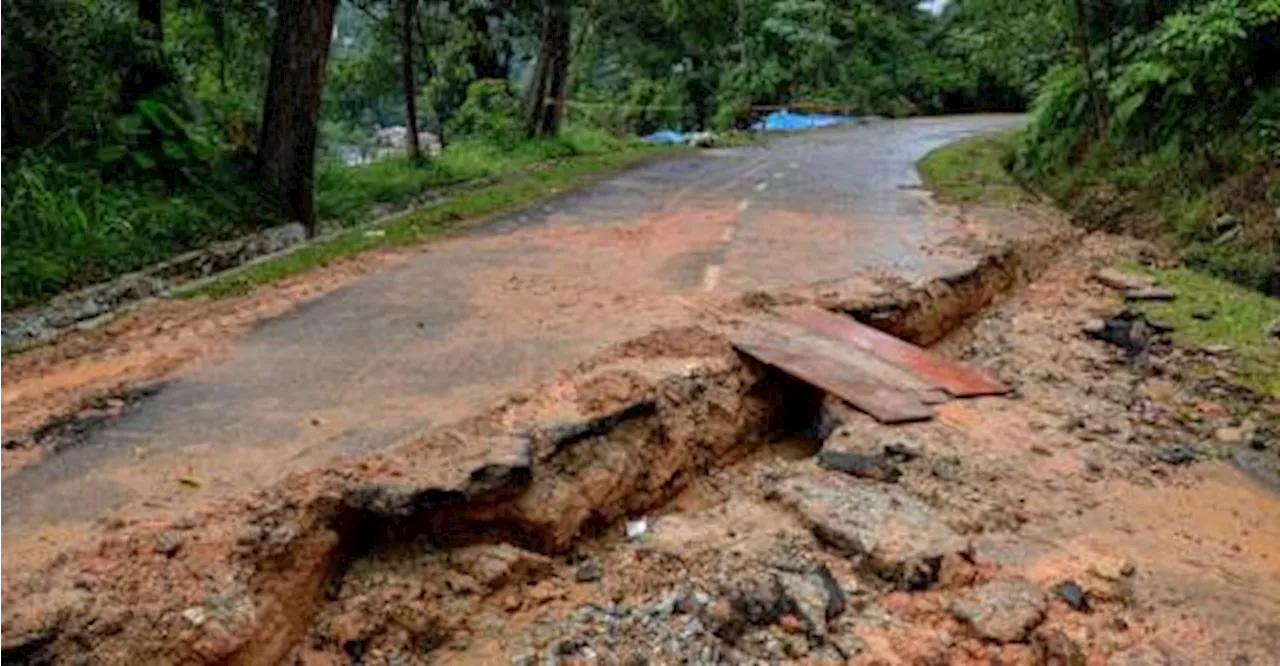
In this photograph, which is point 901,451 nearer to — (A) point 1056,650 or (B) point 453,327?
(A) point 1056,650

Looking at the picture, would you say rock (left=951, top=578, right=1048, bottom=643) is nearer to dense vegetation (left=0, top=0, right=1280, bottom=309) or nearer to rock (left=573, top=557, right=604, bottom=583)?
rock (left=573, top=557, right=604, bottom=583)

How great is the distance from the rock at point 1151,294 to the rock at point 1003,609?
5.45 m

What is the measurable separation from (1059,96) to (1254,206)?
6.08m

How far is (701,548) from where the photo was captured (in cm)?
515

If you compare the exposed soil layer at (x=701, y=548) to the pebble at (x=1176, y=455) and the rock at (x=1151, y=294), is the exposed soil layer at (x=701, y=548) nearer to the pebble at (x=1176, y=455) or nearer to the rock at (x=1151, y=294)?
the pebble at (x=1176, y=455)

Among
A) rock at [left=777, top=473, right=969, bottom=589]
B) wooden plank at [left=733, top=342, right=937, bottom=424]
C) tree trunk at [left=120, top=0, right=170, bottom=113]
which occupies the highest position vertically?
tree trunk at [left=120, top=0, right=170, bottom=113]

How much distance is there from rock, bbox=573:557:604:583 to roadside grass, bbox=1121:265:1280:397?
193 inches

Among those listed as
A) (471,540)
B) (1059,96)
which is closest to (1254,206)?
(1059,96)

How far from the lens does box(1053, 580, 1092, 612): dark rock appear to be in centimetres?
477

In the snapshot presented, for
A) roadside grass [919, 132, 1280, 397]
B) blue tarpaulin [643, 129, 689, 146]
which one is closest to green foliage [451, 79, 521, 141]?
blue tarpaulin [643, 129, 689, 146]

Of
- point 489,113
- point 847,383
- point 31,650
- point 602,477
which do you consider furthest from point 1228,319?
point 489,113

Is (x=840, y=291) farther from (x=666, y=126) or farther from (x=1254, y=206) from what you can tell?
(x=666, y=126)

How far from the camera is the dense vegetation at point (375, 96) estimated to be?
10156mm

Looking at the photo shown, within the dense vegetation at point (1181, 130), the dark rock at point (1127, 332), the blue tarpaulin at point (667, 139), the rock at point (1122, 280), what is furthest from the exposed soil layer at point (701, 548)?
the blue tarpaulin at point (667, 139)
